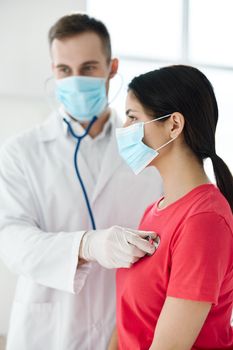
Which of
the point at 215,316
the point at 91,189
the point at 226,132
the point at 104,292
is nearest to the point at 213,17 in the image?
the point at 226,132

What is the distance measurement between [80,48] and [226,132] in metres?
1.17

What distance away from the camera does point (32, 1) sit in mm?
2004

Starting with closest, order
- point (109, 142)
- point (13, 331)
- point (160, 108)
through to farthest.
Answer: point (160, 108)
point (13, 331)
point (109, 142)

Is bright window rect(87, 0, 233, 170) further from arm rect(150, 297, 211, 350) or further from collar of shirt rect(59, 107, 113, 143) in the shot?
arm rect(150, 297, 211, 350)

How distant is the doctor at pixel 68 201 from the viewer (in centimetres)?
153

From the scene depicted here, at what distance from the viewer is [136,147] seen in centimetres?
134

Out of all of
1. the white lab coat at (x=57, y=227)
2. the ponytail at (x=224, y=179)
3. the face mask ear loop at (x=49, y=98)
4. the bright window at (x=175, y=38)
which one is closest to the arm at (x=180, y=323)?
the ponytail at (x=224, y=179)

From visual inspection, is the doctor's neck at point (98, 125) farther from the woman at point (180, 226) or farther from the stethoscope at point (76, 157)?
the woman at point (180, 226)

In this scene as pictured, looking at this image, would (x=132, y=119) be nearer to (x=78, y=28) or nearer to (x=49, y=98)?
(x=78, y=28)

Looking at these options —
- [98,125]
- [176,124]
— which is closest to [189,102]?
[176,124]

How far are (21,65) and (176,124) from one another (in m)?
1.01

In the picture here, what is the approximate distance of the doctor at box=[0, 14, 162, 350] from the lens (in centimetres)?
153

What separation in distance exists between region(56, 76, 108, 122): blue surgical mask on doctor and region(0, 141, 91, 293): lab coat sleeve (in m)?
0.33

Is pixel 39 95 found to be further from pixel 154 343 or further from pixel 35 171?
pixel 154 343
